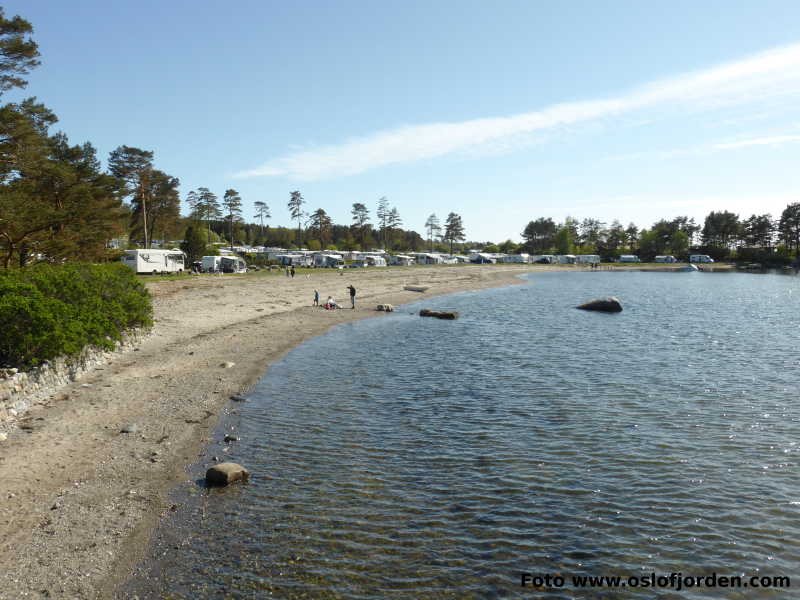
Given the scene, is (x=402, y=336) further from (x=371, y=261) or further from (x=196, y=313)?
(x=371, y=261)

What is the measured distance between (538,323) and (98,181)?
44.6 metres

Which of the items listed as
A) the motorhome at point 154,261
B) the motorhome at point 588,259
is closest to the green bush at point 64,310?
the motorhome at point 154,261

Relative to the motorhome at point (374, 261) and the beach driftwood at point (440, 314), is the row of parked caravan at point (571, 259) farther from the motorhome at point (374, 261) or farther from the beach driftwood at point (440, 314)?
the beach driftwood at point (440, 314)

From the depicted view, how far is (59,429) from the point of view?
581 inches

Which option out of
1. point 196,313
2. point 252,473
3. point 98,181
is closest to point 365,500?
point 252,473

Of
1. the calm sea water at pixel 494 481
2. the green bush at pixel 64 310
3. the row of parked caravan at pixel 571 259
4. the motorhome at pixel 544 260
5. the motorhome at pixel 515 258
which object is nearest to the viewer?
the calm sea water at pixel 494 481

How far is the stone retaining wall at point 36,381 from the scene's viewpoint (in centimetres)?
1530

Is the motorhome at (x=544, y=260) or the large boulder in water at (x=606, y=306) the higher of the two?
the motorhome at (x=544, y=260)

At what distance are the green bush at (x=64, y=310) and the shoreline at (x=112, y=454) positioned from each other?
5.09 feet

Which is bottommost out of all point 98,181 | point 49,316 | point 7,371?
point 7,371

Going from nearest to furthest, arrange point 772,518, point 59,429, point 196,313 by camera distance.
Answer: point 772,518, point 59,429, point 196,313

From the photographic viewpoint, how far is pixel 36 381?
1700 centimetres

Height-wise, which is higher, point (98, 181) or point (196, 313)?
point (98, 181)

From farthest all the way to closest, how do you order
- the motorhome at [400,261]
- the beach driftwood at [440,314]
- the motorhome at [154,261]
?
the motorhome at [400,261]
the motorhome at [154,261]
the beach driftwood at [440,314]
